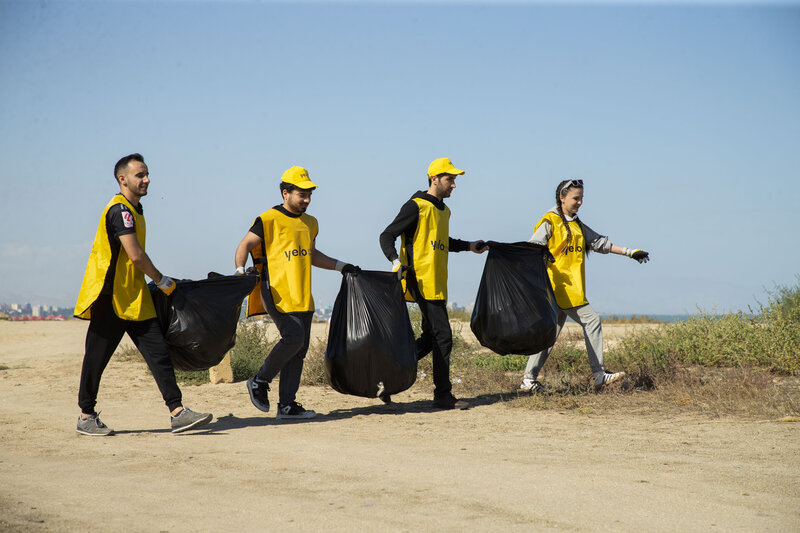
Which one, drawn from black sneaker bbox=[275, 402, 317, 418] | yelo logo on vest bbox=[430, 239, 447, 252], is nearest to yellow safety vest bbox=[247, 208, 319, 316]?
black sneaker bbox=[275, 402, 317, 418]

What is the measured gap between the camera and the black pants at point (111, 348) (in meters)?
5.26

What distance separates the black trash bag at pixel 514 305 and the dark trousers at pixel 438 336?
30 cm

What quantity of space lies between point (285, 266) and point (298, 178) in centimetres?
69

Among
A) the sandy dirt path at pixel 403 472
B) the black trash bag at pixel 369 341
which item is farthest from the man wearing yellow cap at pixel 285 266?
the sandy dirt path at pixel 403 472

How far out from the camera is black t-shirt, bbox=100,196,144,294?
16.8 ft

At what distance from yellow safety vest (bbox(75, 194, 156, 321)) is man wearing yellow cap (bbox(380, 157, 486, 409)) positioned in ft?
6.38

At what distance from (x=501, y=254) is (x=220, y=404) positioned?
2935 millimetres

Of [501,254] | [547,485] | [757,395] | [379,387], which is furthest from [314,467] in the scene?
[757,395]

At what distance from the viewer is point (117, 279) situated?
521 centimetres

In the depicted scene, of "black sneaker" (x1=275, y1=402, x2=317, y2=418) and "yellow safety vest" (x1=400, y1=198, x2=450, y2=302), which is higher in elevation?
"yellow safety vest" (x1=400, y1=198, x2=450, y2=302)

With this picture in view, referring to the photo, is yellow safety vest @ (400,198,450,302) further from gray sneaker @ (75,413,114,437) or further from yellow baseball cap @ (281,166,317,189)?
gray sneaker @ (75,413,114,437)

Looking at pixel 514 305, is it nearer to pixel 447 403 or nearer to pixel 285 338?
pixel 447 403

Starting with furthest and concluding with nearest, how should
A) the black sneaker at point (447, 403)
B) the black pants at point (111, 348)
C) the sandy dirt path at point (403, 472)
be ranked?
the black sneaker at point (447, 403) < the black pants at point (111, 348) < the sandy dirt path at point (403, 472)

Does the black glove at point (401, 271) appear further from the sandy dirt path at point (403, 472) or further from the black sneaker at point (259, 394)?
the black sneaker at point (259, 394)
